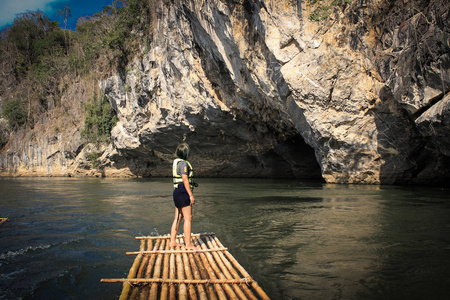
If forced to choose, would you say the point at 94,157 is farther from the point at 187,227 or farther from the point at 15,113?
the point at 187,227

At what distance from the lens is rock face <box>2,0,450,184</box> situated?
30.3 ft

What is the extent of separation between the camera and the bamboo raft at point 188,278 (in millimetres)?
A: 2900

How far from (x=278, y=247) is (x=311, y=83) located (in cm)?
881

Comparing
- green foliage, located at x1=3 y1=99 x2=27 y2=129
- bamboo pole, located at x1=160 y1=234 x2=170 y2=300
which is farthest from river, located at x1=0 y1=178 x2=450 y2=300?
green foliage, located at x1=3 y1=99 x2=27 y2=129

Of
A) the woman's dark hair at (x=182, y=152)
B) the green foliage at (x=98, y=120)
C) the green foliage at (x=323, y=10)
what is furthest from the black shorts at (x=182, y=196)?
the green foliage at (x=98, y=120)

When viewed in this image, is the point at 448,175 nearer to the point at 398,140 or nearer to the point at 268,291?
the point at 398,140

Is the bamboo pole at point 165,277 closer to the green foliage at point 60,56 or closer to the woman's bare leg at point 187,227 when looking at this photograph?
the woman's bare leg at point 187,227

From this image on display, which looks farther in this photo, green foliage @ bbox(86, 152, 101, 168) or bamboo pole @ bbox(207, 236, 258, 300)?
green foliage @ bbox(86, 152, 101, 168)

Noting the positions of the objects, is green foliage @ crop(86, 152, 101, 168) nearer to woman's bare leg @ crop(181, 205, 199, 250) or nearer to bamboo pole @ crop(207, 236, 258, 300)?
woman's bare leg @ crop(181, 205, 199, 250)

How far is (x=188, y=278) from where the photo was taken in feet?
10.6

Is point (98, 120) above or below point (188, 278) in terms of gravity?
above

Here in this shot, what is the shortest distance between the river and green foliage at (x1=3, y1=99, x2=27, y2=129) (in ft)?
102

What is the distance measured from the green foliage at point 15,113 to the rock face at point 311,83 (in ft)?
70.1

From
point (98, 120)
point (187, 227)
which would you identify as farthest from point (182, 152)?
point (98, 120)
